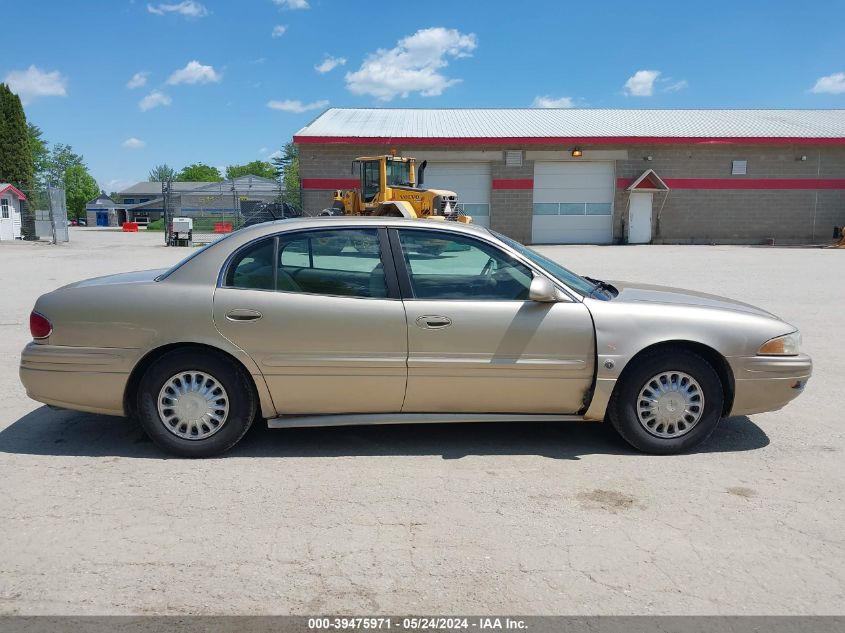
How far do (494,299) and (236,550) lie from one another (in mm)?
2189

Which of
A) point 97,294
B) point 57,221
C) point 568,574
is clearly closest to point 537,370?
point 568,574

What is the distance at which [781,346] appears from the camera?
14.5ft

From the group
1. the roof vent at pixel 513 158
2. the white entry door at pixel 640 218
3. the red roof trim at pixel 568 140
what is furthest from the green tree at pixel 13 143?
the white entry door at pixel 640 218

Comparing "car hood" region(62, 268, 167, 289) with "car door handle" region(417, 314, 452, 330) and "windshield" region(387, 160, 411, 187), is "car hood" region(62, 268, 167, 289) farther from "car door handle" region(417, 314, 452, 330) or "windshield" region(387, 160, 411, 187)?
"windshield" region(387, 160, 411, 187)

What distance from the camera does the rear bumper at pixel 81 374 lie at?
4273 millimetres

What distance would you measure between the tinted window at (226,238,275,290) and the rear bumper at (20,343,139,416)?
2.57 ft

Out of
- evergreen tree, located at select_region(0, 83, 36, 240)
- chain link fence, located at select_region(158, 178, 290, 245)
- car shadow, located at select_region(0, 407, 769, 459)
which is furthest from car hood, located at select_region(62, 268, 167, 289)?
evergreen tree, located at select_region(0, 83, 36, 240)

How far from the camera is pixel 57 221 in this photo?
31.4 metres

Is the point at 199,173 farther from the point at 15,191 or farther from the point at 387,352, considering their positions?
the point at 387,352

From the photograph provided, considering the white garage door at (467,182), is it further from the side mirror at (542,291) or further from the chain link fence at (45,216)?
the side mirror at (542,291)

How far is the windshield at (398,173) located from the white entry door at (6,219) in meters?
21.4

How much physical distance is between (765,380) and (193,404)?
373 cm

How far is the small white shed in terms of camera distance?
108ft

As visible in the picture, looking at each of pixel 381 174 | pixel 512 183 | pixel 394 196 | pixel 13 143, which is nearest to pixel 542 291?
pixel 394 196
